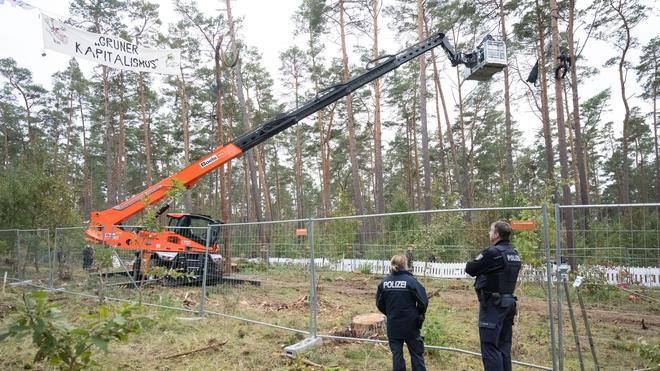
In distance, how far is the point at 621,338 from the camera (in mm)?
6152

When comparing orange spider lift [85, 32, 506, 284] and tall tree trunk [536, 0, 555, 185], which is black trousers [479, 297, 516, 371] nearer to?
orange spider lift [85, 32, 506, 284]

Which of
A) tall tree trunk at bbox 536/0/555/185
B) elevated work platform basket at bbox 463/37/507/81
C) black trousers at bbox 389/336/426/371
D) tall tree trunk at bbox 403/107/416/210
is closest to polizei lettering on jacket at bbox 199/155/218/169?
elevated work platform basket at bbox 463/37/507/81

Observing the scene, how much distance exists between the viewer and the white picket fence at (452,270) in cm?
435

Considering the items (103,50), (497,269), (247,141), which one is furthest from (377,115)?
(497,269)

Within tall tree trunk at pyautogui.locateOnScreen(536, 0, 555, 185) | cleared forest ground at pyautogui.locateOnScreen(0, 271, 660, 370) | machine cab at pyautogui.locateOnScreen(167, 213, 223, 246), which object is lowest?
cleared forest ground at pyautogui.locateOnScreen(0, 271, 660, 370)

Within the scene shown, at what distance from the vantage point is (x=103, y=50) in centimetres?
834

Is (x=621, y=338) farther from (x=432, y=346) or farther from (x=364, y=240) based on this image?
(x=364, y=240)

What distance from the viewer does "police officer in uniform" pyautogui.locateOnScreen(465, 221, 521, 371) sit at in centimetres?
425

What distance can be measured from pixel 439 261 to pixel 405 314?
64.2 inches

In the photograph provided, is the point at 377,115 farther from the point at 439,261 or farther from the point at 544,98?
the point at 439,261

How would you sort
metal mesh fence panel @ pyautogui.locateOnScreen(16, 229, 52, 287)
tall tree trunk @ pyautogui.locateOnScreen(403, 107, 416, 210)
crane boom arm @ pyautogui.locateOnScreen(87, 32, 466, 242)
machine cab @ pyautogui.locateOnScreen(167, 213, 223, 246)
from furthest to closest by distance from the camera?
1. tall tree trunk @ pyautogui.locateOnScreen(403, 107, 416, 210)
2. metal mesh fence panel @ pyautogui.locateOnScreen(16, 229, 52, 287)
3. crane boom arm @ pyautogui.locateOnScreen(87, 32, 466, 242)
4. machine cab @ pyautogui.locateOnScreen(167, 213, 223, 246)

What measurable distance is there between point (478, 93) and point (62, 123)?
111 feet

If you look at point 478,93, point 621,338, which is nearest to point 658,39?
point 478,93

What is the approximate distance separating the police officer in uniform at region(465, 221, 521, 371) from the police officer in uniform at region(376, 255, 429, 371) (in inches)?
24.1
